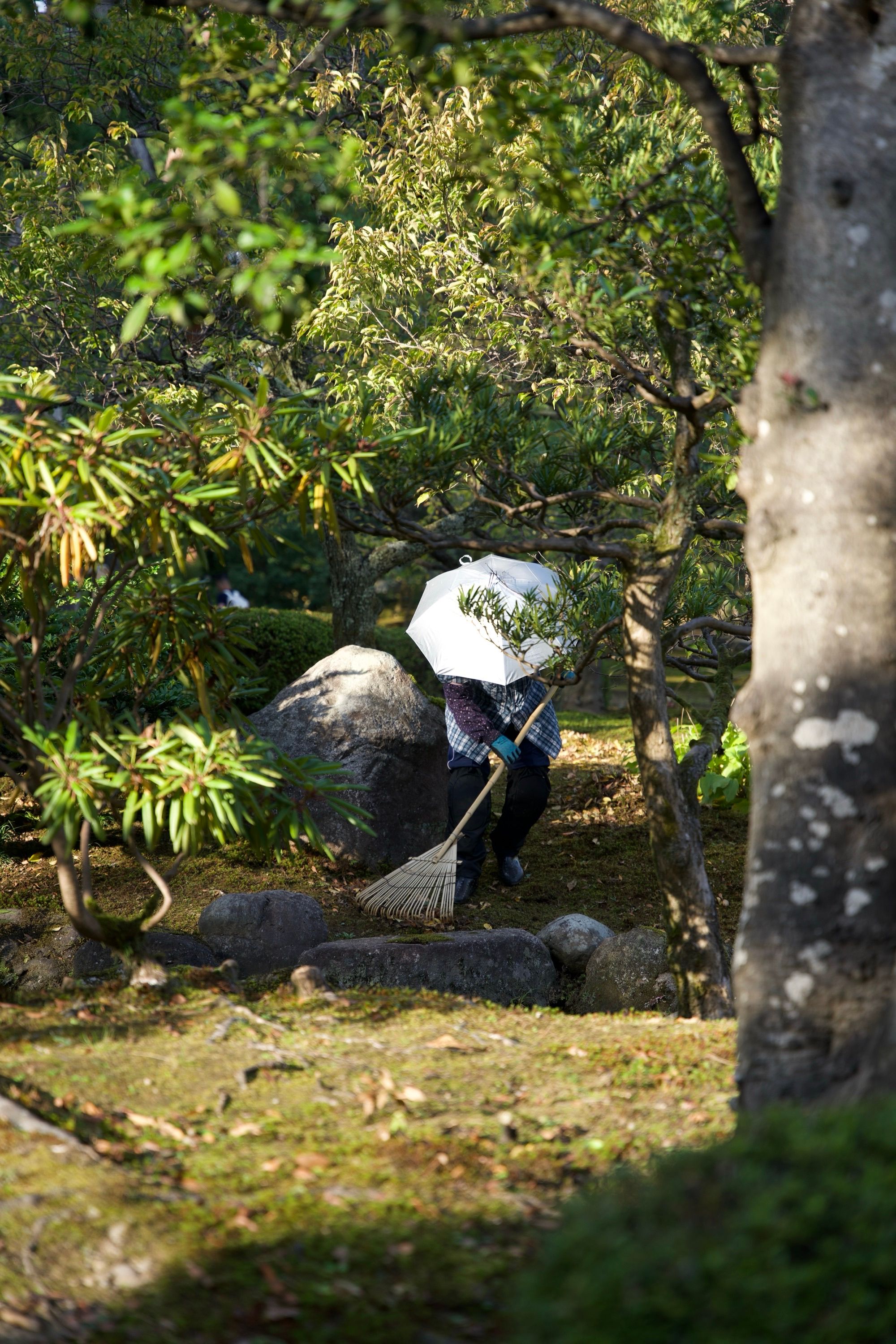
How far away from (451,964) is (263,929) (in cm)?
110

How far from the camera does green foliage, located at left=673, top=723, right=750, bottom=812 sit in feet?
27.4

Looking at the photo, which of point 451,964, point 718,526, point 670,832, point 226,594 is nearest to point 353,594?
point 226,594

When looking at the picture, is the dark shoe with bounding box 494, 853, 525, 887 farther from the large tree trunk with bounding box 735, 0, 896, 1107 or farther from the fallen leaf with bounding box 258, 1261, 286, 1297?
the fallen leaf with bounding box 258, 1261, 286, 1297

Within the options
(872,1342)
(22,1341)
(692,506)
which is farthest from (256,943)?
(872,1342)

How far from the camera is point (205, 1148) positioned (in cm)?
284

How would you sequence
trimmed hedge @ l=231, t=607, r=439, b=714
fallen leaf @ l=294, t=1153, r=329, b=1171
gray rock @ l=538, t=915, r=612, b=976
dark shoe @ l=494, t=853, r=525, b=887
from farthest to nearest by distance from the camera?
1. trimmed hedge @ l=231, t=607, r=439, b=714
2. dark shoe @ l=494, t=853, r=525, b=887
3. gray rock @ l=538, t=915, r=612, b=976
4. fallen leaf @ l=294, t=1153, r=329, b=1171

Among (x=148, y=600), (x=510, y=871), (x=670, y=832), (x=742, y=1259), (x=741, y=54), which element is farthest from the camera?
(x=510, y=871)

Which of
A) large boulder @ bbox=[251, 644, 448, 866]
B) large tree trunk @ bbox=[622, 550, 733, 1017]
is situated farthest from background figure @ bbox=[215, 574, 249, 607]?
large tree trunk @ bbox=[622, 550, 733, 1017]

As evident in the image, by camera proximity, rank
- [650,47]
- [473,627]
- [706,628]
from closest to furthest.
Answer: [650,47] → [706,628] → [473,627]

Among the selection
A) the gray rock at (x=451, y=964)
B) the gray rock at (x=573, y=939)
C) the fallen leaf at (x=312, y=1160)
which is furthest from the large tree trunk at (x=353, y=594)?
the fallen leaf at (x=312, y=1160)

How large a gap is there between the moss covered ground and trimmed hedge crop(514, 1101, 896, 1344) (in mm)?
487

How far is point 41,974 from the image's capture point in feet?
→ 19.6

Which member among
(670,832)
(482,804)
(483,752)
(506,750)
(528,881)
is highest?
(670,832)

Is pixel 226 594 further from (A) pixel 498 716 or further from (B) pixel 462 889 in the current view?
(B) pixel 462 889
